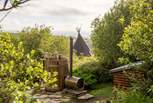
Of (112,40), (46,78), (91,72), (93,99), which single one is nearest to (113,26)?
(112,40)

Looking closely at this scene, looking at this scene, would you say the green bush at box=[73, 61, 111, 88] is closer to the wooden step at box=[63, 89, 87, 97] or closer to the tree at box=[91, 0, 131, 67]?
the tree at box=[91, 0, 131, 67]

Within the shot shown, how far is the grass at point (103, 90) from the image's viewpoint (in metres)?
20.6

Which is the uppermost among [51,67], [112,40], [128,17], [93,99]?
[128,17]

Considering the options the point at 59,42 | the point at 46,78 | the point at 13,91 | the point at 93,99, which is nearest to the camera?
the point at 13,91

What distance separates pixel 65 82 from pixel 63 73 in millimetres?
859

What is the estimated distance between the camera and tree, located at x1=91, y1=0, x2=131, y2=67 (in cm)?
2443

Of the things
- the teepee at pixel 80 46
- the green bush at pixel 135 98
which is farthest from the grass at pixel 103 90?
the teepee at pixel 80 46

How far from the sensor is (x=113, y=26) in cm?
2512

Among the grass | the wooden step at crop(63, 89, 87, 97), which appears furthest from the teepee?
the wooden step at crop(63, 89, 87, 97)

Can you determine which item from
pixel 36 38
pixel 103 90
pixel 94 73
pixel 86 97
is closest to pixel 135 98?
pixel 86 97

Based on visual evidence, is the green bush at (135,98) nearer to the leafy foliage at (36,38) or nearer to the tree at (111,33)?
the tree at (111,33)

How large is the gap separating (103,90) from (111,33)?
5.25m

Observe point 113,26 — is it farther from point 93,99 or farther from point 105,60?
point 93,99

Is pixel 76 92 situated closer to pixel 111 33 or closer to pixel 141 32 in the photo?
pixel 111 33
